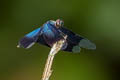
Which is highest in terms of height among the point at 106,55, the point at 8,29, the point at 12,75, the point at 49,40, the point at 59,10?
the point at 49,40

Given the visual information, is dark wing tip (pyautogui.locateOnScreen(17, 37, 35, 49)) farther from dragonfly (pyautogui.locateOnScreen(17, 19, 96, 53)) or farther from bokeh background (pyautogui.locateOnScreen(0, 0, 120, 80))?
bokeh background (pyautogui.locateOnScreen(0, 0, 120, 80))

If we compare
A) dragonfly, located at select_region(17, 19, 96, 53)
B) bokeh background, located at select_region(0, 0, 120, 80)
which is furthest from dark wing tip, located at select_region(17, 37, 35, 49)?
bokeh background, located at select_region(0, 0, 120, 80)

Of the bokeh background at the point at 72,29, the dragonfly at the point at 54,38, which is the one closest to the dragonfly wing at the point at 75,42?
the dragonfly at the point at 54,38

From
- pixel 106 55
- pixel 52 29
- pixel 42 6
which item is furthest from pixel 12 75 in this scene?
pixel 52 29

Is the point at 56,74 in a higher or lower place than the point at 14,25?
lower

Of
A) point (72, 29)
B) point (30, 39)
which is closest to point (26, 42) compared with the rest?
point (30, 39)

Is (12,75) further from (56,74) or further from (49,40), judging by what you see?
(49,40)

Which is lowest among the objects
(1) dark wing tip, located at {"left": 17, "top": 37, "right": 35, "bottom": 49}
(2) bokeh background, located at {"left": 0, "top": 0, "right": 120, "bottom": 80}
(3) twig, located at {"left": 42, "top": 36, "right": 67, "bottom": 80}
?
(2) bokeh background, located at {"left": 0, "top": 0, "right": 120, "bottom": 80}
